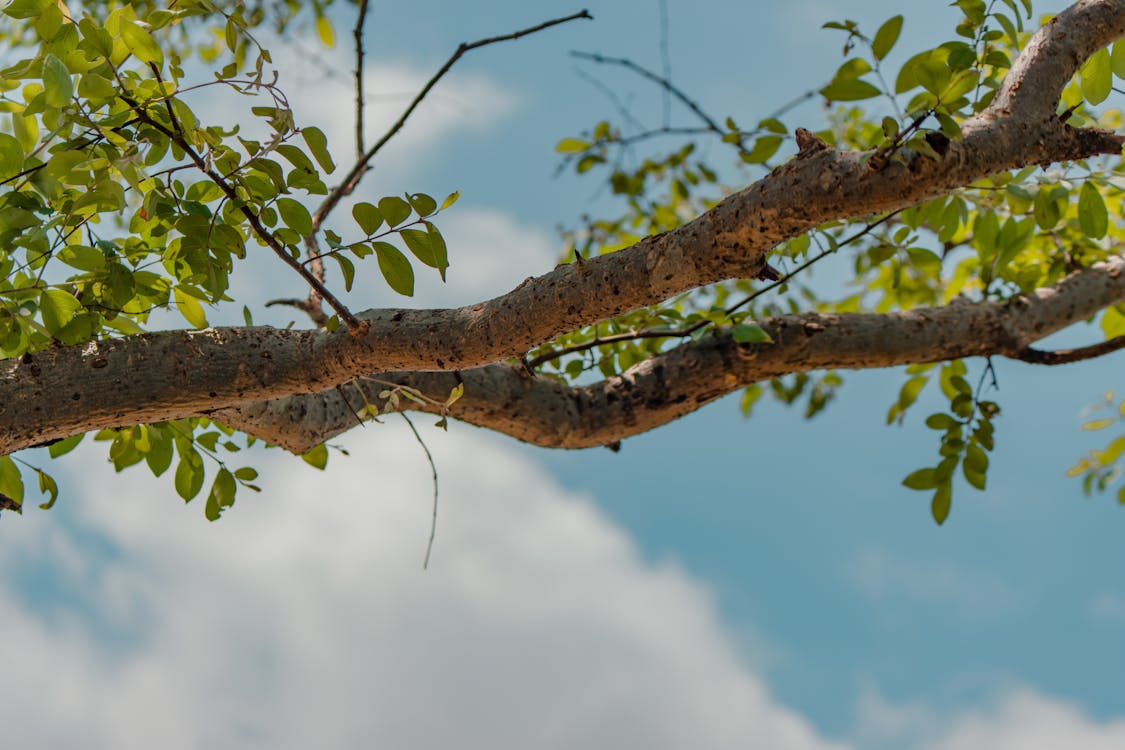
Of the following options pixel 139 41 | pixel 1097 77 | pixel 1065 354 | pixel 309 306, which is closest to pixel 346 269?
pixel 139 41

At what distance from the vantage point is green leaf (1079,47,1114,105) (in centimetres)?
181

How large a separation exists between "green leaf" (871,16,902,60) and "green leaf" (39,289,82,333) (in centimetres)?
142

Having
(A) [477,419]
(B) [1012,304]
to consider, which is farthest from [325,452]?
(B) [1012,304]

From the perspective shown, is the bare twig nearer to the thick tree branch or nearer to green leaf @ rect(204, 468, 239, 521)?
the thick tree branch

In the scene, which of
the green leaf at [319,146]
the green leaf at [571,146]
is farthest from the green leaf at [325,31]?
the green leaf at [319,146]

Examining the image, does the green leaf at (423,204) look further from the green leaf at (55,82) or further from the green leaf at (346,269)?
the green leaf at (55,82)

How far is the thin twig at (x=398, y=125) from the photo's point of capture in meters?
2.13

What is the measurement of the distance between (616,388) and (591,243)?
195 centimetres

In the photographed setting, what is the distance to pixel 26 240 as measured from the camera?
156 centimetres

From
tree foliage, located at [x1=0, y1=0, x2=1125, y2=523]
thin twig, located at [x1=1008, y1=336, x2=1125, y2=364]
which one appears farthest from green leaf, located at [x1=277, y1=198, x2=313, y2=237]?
thin twig, located at [x1=1008, y1=336, x2=1125, y2=364]

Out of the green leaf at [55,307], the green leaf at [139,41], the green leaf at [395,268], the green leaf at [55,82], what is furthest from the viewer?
the green leaf at [55,307]

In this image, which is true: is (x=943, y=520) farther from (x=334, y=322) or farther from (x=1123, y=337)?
(x=334, y=322)

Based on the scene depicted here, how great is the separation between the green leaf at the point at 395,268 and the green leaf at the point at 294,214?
142mm

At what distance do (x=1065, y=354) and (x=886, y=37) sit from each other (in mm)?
1165
